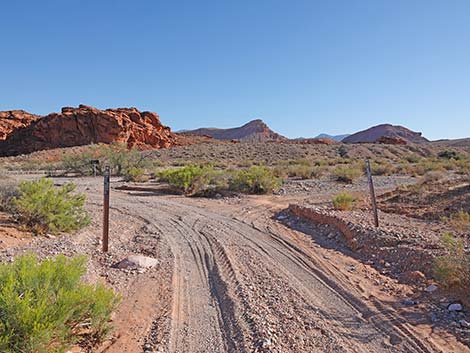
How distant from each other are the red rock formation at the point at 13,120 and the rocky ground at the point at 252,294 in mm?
86701

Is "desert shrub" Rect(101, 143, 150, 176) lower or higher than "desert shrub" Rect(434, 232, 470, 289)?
higher

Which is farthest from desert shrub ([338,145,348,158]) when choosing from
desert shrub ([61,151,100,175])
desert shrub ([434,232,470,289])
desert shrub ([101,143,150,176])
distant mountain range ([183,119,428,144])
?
distant mountain range ([183,119,428,144])

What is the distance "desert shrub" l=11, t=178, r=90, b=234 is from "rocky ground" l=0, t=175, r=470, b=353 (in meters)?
0.45

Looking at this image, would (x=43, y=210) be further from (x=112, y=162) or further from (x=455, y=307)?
(x=112, y=162)

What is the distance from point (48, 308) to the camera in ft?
11.1

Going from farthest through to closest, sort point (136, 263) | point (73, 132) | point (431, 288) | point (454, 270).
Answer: point (73, 132), point (136, 263), point (431, 288), point (454, 270)

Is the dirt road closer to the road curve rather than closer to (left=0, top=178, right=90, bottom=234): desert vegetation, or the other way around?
the road curve

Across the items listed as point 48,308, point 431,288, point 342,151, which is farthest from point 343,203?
point 342,151

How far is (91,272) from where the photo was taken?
603cm

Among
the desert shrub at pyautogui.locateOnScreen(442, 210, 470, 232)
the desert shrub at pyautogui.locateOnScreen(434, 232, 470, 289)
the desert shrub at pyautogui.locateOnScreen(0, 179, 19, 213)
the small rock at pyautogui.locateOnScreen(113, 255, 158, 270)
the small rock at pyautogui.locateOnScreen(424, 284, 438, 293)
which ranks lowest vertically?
the small rock at pyautogui.locateOnScreen(424, 284, 438, 293)

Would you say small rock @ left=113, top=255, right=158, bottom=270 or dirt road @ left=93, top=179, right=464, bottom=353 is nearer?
dirt road @ left=93, top=179, right=464, bottom=353

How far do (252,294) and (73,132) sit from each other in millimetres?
77632

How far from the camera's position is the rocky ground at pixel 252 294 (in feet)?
13.5

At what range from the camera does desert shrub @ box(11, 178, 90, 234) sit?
7.93m
